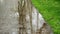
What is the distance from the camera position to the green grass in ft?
10.5

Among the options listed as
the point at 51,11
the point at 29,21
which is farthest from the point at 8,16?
the point at 51,11

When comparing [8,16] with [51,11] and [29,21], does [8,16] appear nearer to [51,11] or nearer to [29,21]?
[29,21]

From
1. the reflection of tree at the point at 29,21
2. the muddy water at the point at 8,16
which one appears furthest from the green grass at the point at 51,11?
the muddy water at the point at 8,16

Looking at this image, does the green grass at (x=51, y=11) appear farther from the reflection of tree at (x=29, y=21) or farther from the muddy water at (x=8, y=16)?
the muddy water at (x=8, y=16)

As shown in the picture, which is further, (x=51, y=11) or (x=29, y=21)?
(x=51, y=11)

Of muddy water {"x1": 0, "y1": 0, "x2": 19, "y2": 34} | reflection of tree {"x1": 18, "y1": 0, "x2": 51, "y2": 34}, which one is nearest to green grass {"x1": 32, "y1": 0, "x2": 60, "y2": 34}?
reflection of tree {"x1": 18, "y1": 0, "x2": 51, "y2": 34}

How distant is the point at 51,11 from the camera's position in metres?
3.52

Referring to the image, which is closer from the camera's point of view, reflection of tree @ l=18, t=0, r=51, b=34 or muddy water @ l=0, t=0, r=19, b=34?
reflection of tree @ l=18, t=0, r=51, b=34

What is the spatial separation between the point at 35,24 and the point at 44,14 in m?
0.29

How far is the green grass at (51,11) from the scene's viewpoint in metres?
3.19

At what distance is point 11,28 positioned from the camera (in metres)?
3.29

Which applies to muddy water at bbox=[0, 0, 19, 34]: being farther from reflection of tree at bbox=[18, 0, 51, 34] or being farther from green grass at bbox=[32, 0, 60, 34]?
green grass at bbox=[32, 0, 60, 34]

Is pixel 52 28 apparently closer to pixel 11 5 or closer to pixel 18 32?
pixel 18 32

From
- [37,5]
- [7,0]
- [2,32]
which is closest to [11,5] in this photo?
[7,0]
